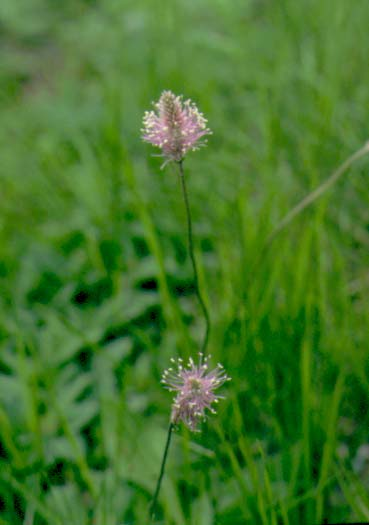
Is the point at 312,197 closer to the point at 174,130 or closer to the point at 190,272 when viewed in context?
the point at 174,130

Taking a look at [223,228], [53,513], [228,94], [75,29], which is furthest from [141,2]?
[53,513]

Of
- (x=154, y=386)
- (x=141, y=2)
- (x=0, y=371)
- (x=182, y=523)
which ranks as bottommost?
(x=182, y=523)

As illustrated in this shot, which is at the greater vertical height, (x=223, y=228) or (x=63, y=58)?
(x=63, y=58)

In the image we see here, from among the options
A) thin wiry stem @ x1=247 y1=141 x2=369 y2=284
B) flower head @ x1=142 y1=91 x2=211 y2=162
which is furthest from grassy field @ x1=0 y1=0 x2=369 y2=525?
flower head @ x1=142 y1=91 x2=211 y2=162

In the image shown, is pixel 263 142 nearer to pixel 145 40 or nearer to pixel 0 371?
pixel 145 40

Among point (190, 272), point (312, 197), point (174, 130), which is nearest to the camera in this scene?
point (174, 130)

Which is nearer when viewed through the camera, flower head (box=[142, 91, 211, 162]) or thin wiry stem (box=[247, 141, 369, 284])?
flower head (box=[142, 91, 211, 162])

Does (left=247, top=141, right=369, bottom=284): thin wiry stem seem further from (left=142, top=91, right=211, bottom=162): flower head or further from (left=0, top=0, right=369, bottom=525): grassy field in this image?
(left=142, top=91, right=211, bottom=162): flower head

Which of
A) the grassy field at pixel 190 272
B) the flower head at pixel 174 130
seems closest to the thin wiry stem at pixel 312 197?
the grassy field at pixel 190 272

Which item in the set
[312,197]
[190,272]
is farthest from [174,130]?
[190,272]
